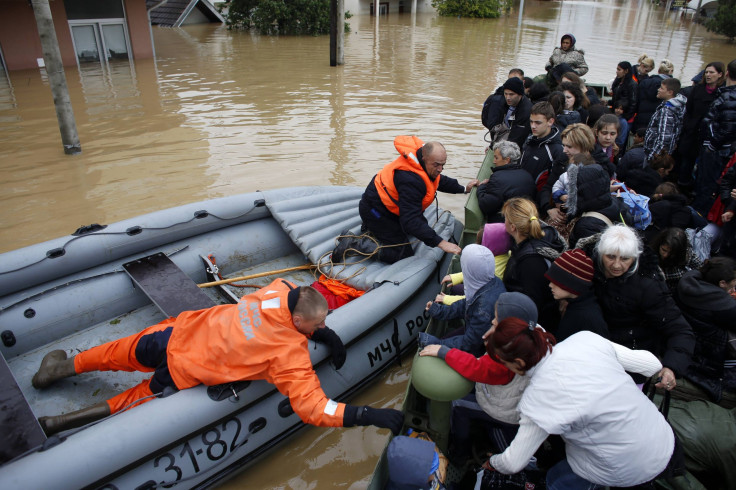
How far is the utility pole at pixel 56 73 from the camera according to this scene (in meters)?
7.16

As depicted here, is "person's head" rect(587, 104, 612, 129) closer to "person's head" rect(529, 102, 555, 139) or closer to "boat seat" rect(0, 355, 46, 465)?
"person's head" rect(529, 102, 555, 139)

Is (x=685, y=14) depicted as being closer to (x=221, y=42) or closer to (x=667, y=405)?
(x=221, y=42)

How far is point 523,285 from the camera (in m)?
2.65

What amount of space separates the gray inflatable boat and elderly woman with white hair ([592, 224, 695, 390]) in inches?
62.8

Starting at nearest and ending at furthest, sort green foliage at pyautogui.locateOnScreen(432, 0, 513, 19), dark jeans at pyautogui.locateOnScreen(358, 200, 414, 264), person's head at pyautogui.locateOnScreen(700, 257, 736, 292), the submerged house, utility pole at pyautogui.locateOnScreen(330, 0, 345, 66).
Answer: person's head at pyautogui.locateOnScreen(700, 257, 736, 292) < dark jeans at pyautogui.locateOnScreen(358, 200, 414, 264) < the submerged house < utility pole at pyautogui.locateOnScreen(330, 0, 345, 66) < green foliage at pyautogui.locateOnScreen(432, 0, 513, 19)

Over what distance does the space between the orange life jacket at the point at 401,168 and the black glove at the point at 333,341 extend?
4.17 ft

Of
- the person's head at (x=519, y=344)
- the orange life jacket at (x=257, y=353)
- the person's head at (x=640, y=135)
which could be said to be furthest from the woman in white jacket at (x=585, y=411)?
the person's head at (x=640, y=135)

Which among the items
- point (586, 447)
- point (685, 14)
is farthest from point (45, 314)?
point (685, 14)

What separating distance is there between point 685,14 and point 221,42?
29740mm

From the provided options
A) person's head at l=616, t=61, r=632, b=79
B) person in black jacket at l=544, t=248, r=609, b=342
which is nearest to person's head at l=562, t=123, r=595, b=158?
person in black jacket at l=544, t=248, r=609, b=342

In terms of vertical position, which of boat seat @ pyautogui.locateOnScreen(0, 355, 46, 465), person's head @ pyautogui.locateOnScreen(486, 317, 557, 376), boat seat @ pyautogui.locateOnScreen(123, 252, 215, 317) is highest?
person's head @ pyautogui.locateOnScreen(486, 317, 557, 376)

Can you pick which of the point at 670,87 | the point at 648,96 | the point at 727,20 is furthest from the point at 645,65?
the point at 727,20

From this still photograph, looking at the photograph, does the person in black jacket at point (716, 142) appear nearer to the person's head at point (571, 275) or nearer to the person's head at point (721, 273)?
the person's head at point (721, 273)

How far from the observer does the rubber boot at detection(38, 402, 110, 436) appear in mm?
2682
